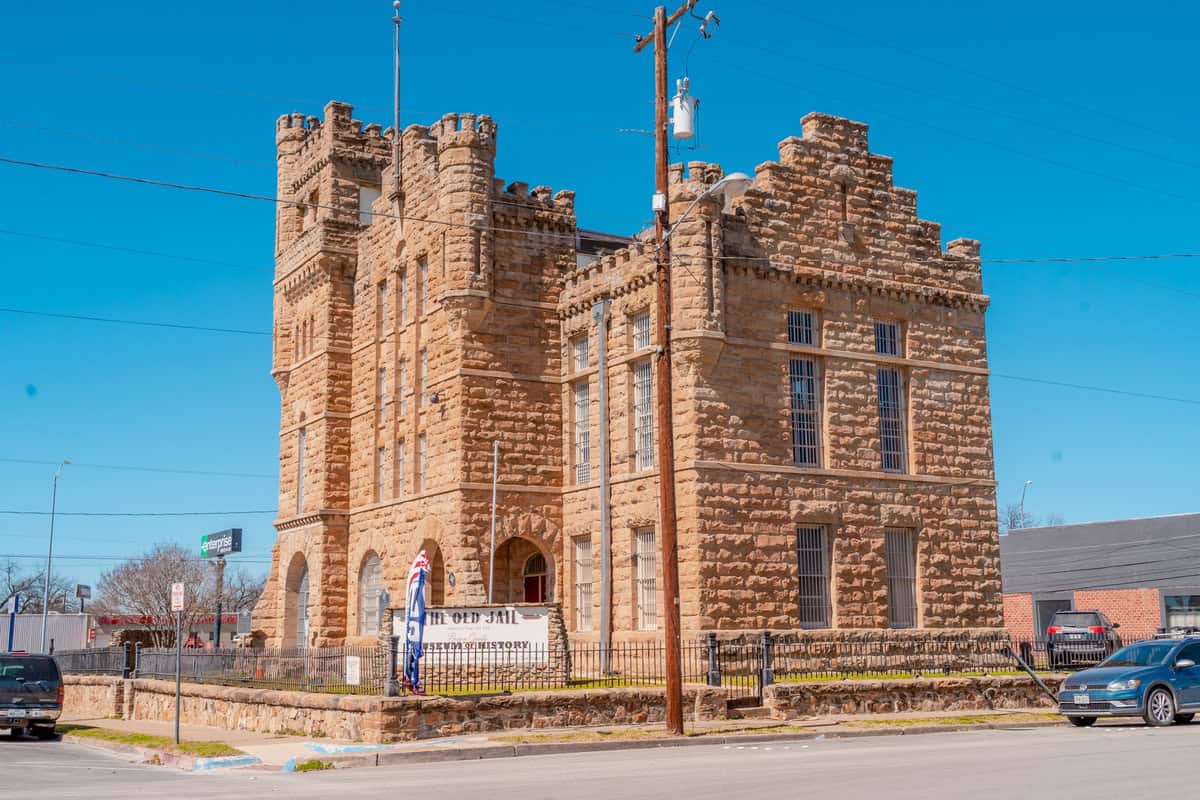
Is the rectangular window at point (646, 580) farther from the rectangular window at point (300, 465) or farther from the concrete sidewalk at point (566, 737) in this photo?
the rectangular window at point (300, 465)

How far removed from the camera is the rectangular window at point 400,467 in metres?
35.2

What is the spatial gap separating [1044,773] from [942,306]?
19.9 metres

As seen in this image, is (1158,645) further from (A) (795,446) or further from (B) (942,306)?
(B) (942,306)

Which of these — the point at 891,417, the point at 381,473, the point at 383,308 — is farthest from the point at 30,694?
the point at 891,417

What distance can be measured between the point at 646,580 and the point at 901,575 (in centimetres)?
658

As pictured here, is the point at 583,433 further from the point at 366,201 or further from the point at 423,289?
the point at 366,201

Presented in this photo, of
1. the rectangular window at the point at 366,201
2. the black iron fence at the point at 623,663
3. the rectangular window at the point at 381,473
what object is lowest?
the black iron fence at the point at 623,663

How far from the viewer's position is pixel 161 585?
282 feet

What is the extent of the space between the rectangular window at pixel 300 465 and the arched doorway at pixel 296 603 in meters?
1.75

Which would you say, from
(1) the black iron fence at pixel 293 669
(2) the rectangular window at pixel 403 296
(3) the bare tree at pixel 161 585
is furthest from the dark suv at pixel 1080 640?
(3) the bare tree at pixel 161 585

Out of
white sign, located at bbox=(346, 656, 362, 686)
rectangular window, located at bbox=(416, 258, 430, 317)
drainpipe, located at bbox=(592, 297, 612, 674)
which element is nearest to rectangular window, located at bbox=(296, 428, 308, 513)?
rectangular window, located at bbox=(416, 258, 430, 317)

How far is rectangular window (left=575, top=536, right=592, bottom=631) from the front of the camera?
103ft

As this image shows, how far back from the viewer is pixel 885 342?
3206 centimetres

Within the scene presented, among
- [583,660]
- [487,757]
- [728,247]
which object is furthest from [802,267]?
[487,757]
